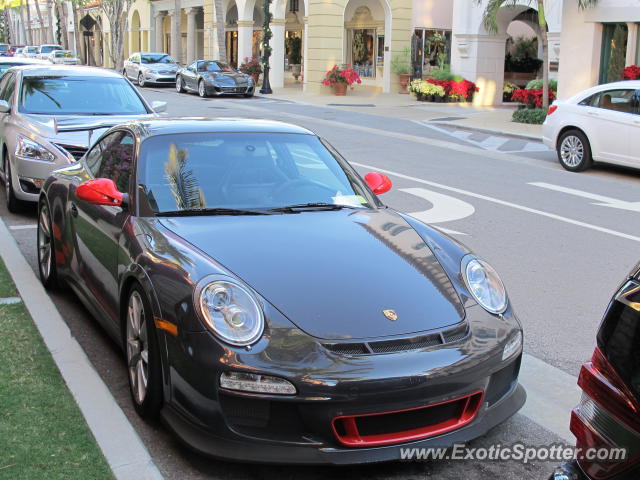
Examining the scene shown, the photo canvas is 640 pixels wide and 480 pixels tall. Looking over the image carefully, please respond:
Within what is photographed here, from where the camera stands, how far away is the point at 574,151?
14.9 meters

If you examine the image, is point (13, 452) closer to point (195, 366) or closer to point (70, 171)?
point (195, 366)

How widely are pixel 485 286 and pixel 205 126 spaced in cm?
217

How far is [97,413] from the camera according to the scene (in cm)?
427

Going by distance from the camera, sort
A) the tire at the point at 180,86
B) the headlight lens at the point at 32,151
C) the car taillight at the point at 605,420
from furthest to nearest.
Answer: the tire at the point at 180,86
the headlight lens at the point at 32,151
the car taillight at the point at 605,420

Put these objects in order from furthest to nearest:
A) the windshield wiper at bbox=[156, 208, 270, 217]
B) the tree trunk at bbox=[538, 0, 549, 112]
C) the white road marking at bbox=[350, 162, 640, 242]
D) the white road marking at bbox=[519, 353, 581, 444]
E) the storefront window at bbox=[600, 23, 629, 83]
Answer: the storefront window at bbox=[600, 23, 629, 83]
the tree trunk at bbox=[538, 0, 549, 112]
the white road marking at bbox=[350, 162, 640, 242]
the windshield wiper at bbox=[156, 208, 270, 217]
the white road marking at bbox=[519, 353, 581, 444]

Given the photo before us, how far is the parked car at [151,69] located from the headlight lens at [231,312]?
1447 inches

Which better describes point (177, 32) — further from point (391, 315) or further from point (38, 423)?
point (391, 315)

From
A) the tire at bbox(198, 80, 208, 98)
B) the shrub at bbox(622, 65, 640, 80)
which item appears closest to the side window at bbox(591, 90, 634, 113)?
the shrub at bbox(622, 65, 640, 80)

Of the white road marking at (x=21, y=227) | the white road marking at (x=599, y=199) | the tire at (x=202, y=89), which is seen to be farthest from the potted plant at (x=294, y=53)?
the white road marking at (x=21, y=227)

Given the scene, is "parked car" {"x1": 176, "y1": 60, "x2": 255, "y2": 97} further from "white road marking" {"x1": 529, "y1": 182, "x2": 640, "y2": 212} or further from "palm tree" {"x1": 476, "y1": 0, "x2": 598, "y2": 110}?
"white road marking" {"x1": 529, "y1": 182, "x2": 640, "y2": 212}

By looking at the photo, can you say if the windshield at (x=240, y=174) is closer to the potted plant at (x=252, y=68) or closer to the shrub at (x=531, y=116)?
the shrub at (x=531, y=116)

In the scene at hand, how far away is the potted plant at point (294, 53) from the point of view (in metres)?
44.9

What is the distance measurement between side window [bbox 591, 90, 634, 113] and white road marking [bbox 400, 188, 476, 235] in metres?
4.52

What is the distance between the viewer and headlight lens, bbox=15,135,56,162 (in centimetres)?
910
